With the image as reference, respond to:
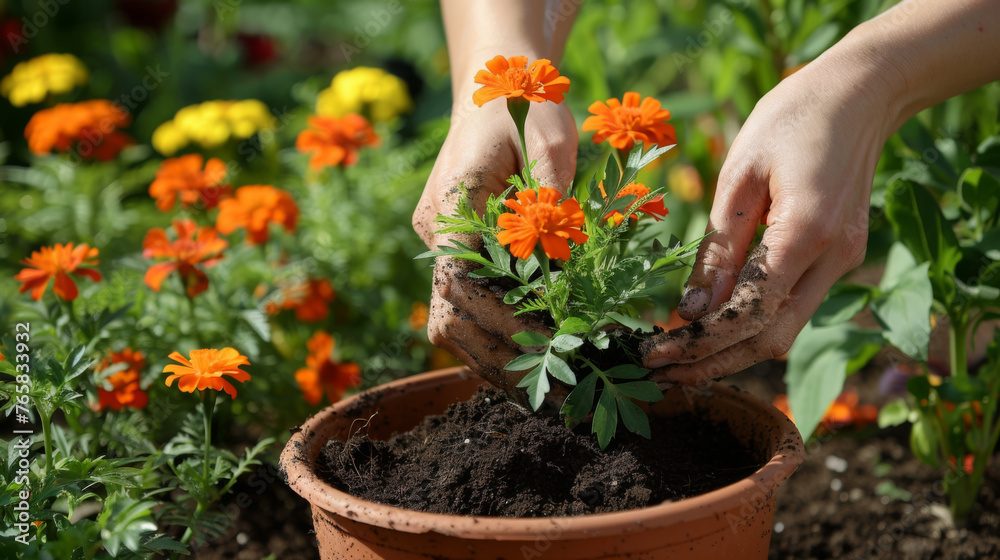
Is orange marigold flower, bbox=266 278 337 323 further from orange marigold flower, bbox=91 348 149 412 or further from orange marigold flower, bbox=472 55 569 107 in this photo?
orange marigold flower, bbox=472 55 569 107

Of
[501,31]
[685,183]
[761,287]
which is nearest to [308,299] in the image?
[501,31]

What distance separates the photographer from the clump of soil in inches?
39.7

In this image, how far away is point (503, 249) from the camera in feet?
3.44

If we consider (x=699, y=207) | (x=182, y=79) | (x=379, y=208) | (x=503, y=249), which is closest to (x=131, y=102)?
(x=182, y=79)

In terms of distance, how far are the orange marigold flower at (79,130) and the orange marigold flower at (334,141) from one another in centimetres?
59

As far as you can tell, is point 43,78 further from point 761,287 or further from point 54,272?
point 761,287

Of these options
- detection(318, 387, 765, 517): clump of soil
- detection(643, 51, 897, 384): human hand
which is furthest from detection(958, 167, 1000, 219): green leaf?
detection(318, 387, 765, 517): clump of soil

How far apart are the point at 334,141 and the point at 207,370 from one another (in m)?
1.07

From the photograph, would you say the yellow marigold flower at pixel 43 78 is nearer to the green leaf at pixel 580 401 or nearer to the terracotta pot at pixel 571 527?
the terracotta pot at pixel 571 527

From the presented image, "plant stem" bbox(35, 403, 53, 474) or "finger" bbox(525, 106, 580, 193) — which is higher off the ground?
"finger" bbox(525, 106, 580, 193)

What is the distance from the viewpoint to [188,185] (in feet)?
6.01

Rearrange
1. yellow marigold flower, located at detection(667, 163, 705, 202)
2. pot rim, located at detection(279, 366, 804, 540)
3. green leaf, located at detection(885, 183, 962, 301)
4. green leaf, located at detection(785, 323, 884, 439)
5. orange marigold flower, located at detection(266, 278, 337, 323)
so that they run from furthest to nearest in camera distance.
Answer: yellow marigold flower, located at detection(667, 163, 705, 202), orange marigold flower, located at detection(266, 278, 337, 323), green leaf, located at detection(785, 323, 884, 439), green leaf, located at detection(885, 183, 962, 301), pot rim, located at detection(279, 366, 804, 540)

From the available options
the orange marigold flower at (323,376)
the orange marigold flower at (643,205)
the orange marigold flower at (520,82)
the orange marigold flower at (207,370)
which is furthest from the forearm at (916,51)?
the orange marigold flower at (323,376)

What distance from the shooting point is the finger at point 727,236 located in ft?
3.47
